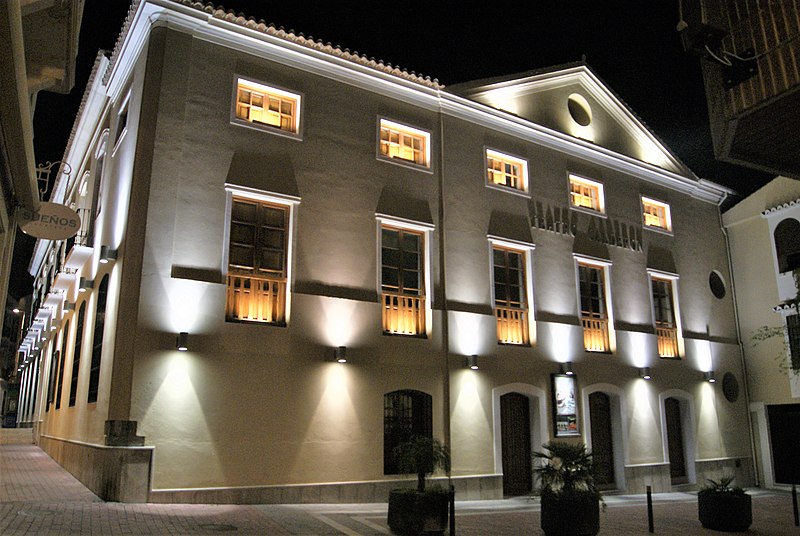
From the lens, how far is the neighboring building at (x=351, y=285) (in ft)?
43.5

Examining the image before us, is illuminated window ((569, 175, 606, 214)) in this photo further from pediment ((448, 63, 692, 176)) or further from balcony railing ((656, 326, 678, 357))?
balcony railing ((656, 326, 678, 357))

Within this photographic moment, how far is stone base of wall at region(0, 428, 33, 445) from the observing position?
28.2 m

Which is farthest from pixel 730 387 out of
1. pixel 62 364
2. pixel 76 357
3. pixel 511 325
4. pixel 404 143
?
pixel 62 364

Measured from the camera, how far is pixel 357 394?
15.0 m

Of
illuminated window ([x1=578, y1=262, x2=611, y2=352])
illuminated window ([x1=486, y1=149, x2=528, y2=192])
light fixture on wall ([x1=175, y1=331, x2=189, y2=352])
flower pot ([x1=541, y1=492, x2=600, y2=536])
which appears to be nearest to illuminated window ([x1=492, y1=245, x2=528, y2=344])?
illuminated window ([x1=486, y1=149, x2=528, y2=192])

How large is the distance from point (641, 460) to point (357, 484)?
941 centimetres

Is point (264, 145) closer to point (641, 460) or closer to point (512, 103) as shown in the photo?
point (512, 103)

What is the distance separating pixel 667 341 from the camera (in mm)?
21656

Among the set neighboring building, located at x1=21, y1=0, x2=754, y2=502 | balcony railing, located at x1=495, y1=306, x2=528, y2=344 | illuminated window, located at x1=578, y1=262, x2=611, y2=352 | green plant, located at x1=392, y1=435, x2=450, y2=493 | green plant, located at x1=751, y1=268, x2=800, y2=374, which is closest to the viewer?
green plant, located at x1=392, y1=435, x2=450, y2=493

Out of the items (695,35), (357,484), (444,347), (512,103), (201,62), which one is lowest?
(357,484)

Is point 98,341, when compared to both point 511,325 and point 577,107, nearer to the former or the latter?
point 511,325

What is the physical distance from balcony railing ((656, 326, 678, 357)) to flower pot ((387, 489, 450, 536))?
12961mm

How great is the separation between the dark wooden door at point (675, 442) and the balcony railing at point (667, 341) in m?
1.51

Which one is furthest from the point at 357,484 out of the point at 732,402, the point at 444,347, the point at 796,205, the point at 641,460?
the point at 796,205
